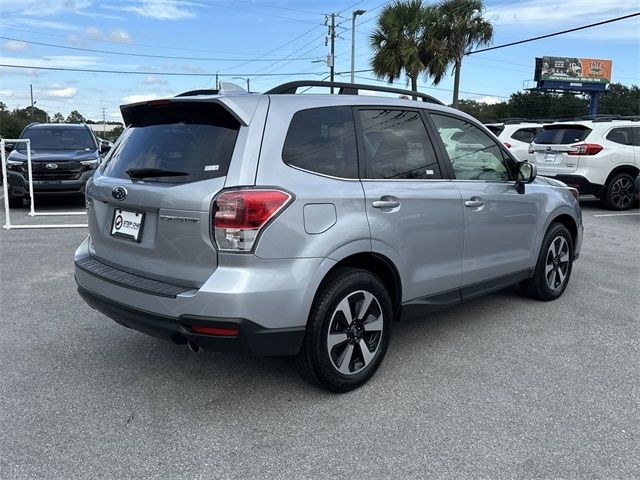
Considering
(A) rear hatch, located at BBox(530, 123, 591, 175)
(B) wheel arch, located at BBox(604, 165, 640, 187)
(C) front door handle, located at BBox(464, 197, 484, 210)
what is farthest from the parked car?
(B) wheel arch, located at BBox(604, 165, 640, 187)

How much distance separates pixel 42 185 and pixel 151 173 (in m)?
8.45

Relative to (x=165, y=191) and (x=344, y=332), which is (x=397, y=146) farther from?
(x=165, y=191)

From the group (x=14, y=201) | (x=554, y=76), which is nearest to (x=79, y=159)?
(x=14, y=201)

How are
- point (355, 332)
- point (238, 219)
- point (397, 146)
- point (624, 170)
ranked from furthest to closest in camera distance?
point (624, 170) < point (397, 146) < point (355, 332) < point (238, 219)

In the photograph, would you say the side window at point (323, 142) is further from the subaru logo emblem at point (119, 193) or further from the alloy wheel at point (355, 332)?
the subaru logo emblem at point (119, 193)

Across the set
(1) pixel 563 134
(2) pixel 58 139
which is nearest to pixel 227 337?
(2) pixel 58 139

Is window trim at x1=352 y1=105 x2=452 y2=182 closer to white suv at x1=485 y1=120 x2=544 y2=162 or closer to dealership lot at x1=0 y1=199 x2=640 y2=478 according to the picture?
dealership lot at x1=0 y1=199 x2=640 y2=478

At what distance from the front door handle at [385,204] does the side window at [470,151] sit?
0.80 m

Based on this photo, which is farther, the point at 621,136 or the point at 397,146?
the point at 621,136

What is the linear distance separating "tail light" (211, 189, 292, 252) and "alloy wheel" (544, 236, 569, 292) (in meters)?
3.24

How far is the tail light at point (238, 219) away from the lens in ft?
9.01

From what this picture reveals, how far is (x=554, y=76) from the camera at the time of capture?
5781 centimetres

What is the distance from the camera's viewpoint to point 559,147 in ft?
36.8

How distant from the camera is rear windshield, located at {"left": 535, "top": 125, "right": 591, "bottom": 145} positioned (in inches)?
439
